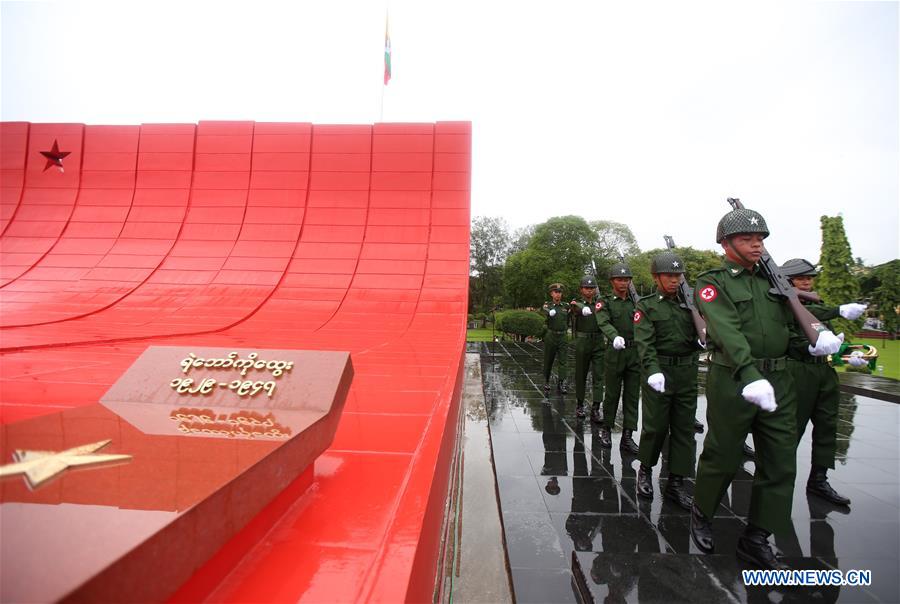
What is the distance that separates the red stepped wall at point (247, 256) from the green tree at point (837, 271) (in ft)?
23.7

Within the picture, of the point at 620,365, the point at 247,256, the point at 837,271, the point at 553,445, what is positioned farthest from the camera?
the point at 837,271

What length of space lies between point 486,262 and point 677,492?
80.2ft

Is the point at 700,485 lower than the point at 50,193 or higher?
lower

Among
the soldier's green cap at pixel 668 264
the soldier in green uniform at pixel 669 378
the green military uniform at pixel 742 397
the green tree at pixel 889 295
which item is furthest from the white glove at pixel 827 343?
the green tree at pixel 889 295

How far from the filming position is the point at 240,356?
1771 millimetres

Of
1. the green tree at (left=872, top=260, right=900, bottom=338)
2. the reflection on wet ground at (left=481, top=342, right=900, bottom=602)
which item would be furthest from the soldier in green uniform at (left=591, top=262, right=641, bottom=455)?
the green tree at (left=872, top=260, right=900, bottom=338)

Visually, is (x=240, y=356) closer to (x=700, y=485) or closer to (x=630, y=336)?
(x=700, y=485)

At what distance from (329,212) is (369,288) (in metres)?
2.13

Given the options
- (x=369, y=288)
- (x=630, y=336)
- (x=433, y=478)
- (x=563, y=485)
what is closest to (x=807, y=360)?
(x=630, y=336)

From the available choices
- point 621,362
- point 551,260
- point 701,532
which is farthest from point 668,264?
point 551,260

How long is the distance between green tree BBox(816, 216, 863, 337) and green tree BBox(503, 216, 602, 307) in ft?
30.1

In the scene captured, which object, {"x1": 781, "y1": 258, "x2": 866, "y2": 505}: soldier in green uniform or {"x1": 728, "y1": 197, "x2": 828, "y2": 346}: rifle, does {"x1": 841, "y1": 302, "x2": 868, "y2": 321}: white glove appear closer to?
{"x1": 781, "y1": 258, "x2": 866, "y2": 505}: soldier in green uniform

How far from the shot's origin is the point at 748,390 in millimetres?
2178

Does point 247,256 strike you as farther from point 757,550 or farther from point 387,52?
point 757,550
